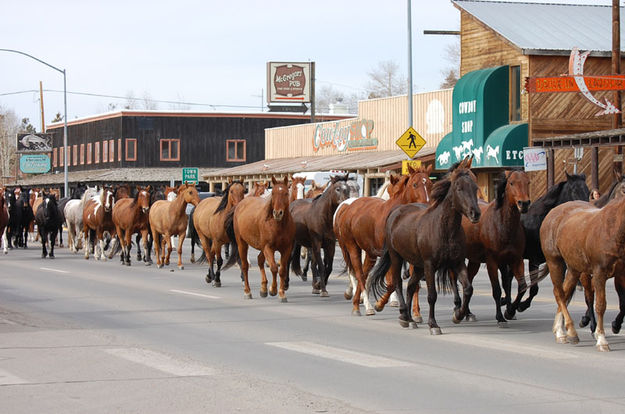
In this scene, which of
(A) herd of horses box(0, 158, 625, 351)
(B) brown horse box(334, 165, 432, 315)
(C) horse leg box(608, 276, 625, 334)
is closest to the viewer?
(A) herd of horses box(0, 158, 625, 351)

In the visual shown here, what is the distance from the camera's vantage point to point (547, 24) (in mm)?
43469

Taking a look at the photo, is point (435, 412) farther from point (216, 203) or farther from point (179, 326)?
point (216, 203)

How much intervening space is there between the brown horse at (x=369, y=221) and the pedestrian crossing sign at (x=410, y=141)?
45.3ft

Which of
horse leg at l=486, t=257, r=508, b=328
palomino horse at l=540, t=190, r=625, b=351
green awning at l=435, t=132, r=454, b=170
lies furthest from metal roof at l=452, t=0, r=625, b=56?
palomino horse at l=540, t=190, r=625, b=351

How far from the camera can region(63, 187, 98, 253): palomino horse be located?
113 feet

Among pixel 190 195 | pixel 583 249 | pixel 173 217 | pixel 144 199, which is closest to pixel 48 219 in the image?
pixel 144 199

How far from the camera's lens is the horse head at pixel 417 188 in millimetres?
15875

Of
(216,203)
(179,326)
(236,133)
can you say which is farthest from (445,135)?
(236,133)

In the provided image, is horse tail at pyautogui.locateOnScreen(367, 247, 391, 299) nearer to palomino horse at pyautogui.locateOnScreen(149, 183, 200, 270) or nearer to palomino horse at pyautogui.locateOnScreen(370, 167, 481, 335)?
palomino horse at pyautogui.locateOnScreen(370, 167, 481, 335)

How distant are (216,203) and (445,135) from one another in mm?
22105

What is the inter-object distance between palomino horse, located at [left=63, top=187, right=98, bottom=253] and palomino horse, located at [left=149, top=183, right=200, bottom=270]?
6.83 metres

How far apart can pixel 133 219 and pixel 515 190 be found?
16.4m

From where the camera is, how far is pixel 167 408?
27.5ft

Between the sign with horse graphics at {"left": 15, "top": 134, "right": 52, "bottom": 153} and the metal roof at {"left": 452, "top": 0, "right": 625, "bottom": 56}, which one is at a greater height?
the metal roof at {"left": 452, "top": 0, "right": 625, "bottom": 56}
